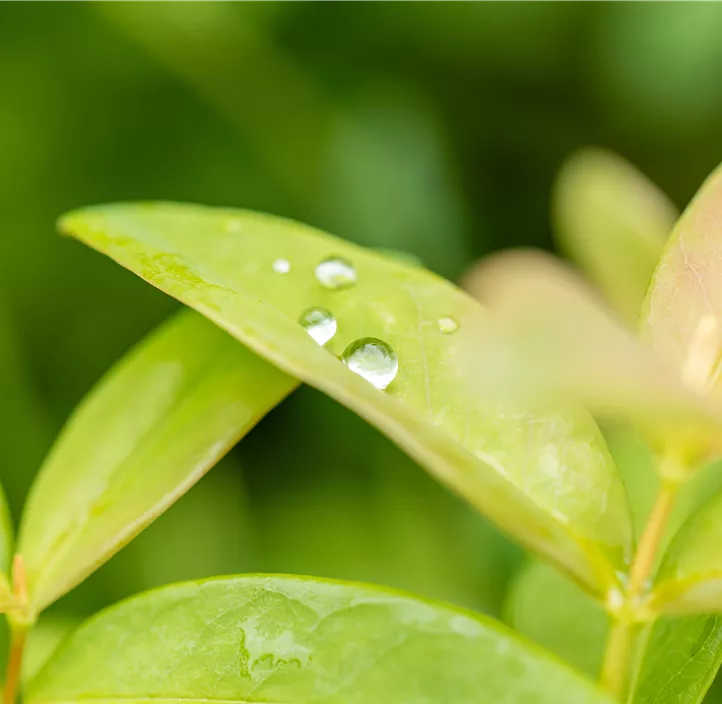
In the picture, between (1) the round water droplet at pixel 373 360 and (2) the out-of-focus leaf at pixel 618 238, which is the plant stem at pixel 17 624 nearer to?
(1) the round water droplet at pixel 373 360

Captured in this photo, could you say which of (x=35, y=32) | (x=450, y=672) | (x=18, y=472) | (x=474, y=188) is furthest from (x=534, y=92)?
(x=450, y=672)

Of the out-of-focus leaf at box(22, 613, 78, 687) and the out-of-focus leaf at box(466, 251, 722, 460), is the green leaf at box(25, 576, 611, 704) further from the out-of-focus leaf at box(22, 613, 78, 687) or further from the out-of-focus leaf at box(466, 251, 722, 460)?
the out-of-focus leaf at box(22, 613, 78, 687)

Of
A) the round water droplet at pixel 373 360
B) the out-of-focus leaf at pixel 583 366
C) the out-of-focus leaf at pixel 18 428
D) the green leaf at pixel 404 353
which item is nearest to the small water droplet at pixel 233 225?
the green leaf at pixel 404 353

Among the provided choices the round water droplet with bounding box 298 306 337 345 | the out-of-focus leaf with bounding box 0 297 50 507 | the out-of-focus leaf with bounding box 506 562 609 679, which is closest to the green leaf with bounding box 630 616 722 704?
the out-of-focus leaf with bounding box 506 562 609 679

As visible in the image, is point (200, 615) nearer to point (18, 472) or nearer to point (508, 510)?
point (508, 510)

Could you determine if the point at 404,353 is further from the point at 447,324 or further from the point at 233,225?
the point at 233,225
